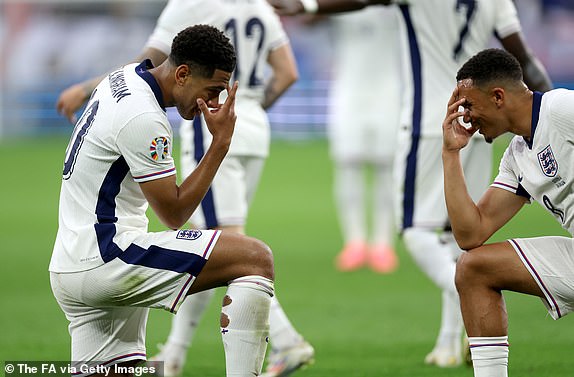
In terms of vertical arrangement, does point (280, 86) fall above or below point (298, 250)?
above

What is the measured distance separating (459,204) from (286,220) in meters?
8.97

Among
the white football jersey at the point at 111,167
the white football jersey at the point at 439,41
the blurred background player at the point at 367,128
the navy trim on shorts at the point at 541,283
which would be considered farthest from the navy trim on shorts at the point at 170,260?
the blurred background player at the point at 367,128

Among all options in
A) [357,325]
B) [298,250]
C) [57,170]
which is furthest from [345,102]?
[57,170]

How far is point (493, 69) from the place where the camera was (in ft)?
15.8

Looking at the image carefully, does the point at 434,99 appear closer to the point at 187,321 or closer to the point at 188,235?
the point at 187,321

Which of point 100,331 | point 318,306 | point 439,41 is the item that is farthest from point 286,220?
point 100,331

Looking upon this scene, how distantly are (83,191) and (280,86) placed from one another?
231cm

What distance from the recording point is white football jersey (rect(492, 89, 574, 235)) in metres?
4.70

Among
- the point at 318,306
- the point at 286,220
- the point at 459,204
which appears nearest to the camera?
the point at 459,204

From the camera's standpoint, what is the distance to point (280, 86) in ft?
22.5

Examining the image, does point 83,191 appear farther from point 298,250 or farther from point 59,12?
point 59,12

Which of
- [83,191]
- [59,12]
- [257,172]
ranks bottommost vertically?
[59,12]

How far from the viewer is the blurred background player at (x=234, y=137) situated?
6.36 meters

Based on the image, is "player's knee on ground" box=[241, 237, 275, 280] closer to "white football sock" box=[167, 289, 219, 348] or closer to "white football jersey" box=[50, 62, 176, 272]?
"white football jersey" box=[50, 62, 176, 272]
